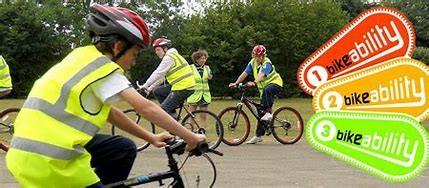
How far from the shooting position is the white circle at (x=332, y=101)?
19.4ft

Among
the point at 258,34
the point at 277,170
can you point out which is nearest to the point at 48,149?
the point at 277,170

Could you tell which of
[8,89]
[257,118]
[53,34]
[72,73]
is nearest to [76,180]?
[72,73]

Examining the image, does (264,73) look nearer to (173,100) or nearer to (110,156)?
(173,100)

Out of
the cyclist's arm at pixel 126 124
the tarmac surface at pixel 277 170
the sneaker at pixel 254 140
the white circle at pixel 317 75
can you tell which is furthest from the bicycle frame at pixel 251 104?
the cyclist's arm at pixel 126 124

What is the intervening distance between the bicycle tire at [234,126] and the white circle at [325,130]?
17.3ft

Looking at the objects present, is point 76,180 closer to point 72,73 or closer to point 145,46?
point 72,73

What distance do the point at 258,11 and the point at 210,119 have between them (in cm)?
3305

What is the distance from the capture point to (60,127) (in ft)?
9.88

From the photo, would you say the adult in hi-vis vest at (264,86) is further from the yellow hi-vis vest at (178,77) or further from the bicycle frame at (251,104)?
the yellow hi-vis vest at (178,77)

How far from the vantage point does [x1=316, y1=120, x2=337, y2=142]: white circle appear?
5902 mm

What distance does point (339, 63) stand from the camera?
576 cm

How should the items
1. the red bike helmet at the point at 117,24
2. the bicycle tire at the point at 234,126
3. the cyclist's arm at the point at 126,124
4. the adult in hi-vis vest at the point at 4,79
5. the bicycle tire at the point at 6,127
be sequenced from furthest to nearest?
the bicycle tire at the point at 234,126, the bicycle tire at the point at 6,127, the adult in hi-vis vest at the point at 4,79, the cyclist's arm at the point at 126,124, the red bike helmet at the point at 117,24

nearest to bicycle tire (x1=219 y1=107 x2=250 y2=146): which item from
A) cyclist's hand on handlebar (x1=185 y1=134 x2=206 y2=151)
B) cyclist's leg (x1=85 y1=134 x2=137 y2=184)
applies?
cyclist's leg (x1=85 y1=134 x2=137 y2=184)

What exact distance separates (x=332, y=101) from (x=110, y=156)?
9.58 feet
